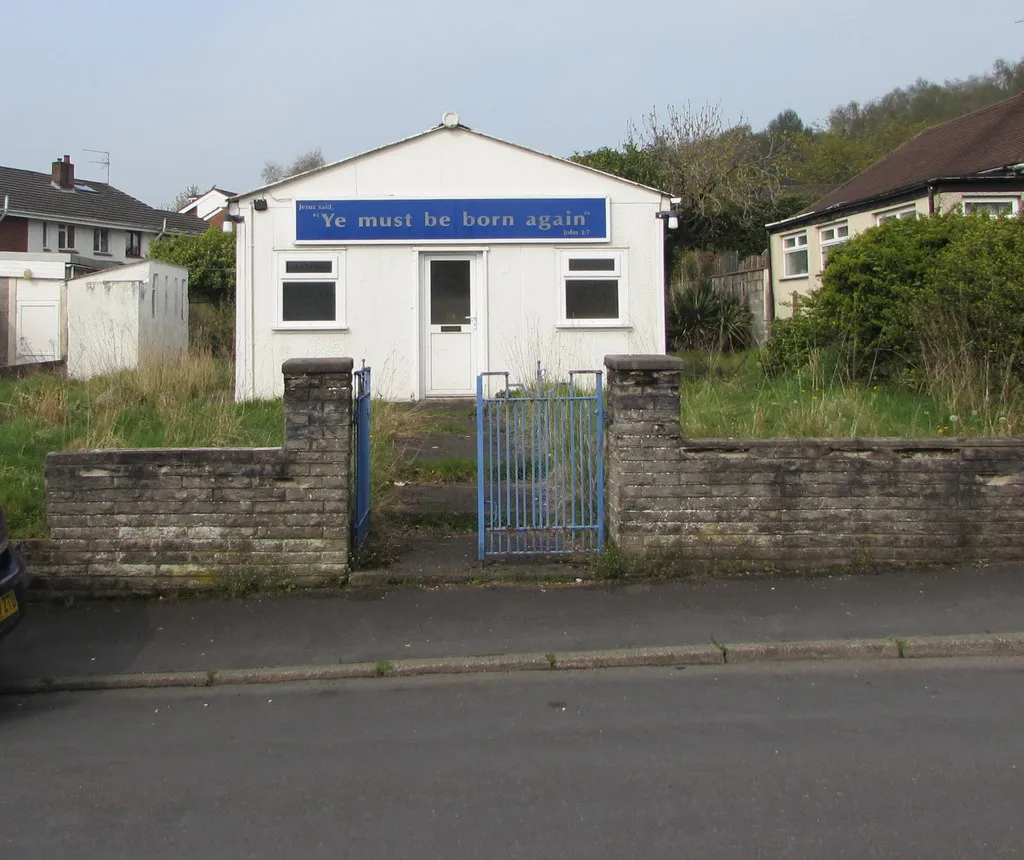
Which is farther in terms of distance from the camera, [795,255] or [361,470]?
[795,255]

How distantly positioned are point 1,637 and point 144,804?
1.65m

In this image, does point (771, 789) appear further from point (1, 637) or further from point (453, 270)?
point (453, 270)

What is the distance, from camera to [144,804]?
4402mm

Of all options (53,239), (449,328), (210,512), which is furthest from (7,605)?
(53,239)

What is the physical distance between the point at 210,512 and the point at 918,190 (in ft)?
61.0

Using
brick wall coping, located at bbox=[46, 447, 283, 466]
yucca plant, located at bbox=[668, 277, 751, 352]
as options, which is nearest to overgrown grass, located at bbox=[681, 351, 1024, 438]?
brick wall coping, located at bbox=[46, 447, 283, 466]

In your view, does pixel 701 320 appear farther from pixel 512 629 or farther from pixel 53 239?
pixel 53 239

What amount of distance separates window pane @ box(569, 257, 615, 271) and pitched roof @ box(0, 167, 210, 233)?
118ft

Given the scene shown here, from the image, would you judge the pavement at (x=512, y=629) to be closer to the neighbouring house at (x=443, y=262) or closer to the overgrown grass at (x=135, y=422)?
the overgrown grass at (x=135, y=422)

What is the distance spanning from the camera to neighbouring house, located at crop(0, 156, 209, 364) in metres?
28.2

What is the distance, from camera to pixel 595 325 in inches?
602

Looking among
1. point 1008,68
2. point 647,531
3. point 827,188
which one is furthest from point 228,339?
point 1008,68

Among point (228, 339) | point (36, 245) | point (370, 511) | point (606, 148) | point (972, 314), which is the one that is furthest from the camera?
point (36, 245)

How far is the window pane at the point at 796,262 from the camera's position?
89.3ft
